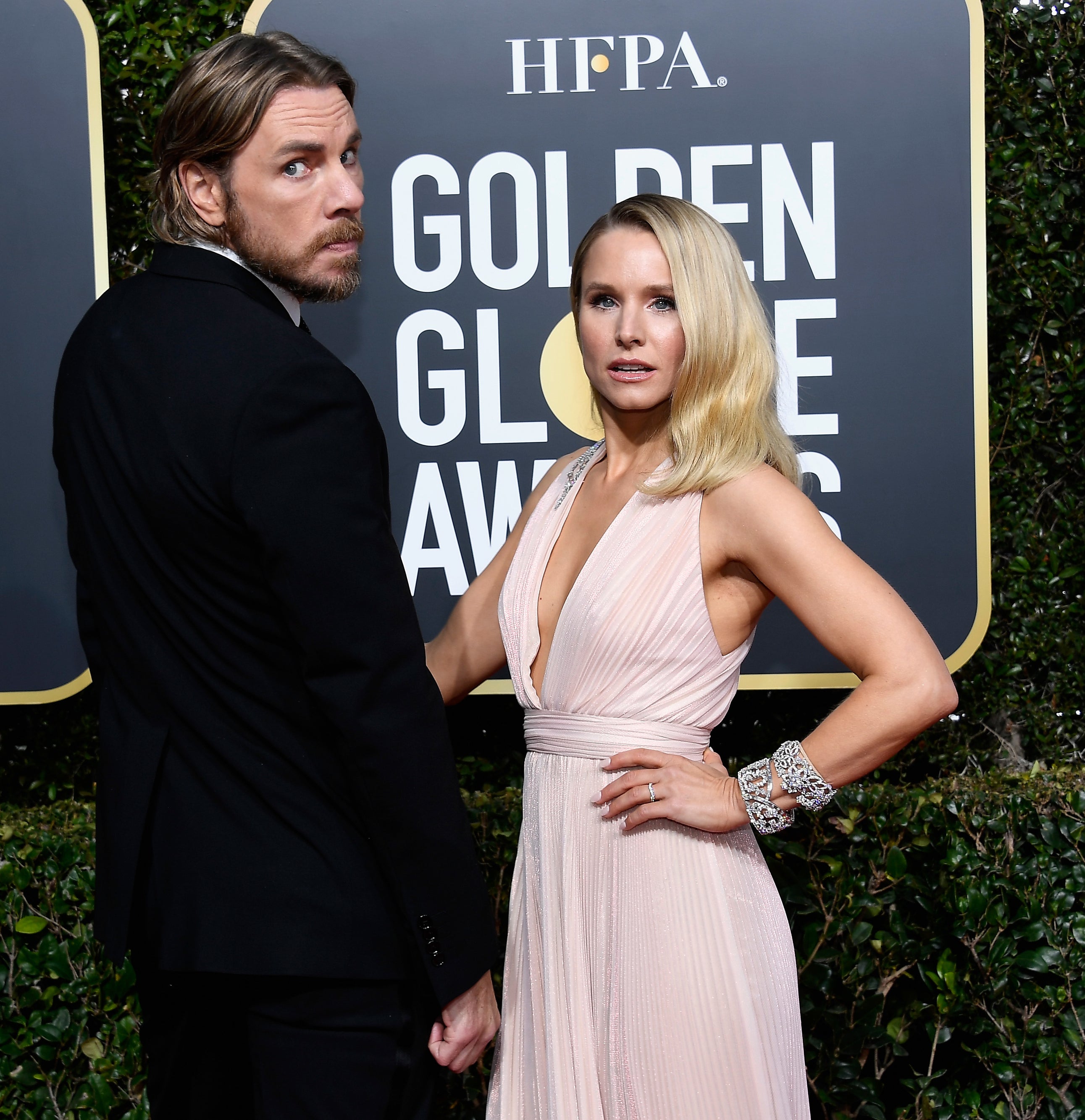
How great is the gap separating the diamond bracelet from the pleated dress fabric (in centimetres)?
11

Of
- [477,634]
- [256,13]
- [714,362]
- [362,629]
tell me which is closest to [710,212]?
[256,13]

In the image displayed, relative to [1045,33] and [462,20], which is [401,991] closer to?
[462,20]

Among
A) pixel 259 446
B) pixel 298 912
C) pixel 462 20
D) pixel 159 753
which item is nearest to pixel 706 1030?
pixel 298 912

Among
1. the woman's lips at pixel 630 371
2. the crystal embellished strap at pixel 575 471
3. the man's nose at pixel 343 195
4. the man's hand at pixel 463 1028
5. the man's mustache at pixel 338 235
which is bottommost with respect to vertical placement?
the man's hand at pixel 463 1028

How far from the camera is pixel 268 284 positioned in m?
1.57

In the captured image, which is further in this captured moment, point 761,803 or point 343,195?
point 761,803

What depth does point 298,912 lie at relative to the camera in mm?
1376

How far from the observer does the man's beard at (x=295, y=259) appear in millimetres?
1534

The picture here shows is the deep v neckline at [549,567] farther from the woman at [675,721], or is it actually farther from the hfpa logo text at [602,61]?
the hfpa logo text at [602,61]

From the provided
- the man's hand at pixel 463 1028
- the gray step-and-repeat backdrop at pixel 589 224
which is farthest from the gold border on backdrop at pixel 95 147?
the man's hand at pixel 463 1028

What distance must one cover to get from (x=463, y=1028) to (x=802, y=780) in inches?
25.4

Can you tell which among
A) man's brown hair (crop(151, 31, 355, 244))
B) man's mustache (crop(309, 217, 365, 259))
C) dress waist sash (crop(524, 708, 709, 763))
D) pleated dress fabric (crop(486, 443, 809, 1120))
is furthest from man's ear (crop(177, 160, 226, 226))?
dress waist sash (crop(524, 708, 709, 763))

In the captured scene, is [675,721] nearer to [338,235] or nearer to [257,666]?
[257,666]

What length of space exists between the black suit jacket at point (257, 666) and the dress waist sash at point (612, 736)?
388 mm
